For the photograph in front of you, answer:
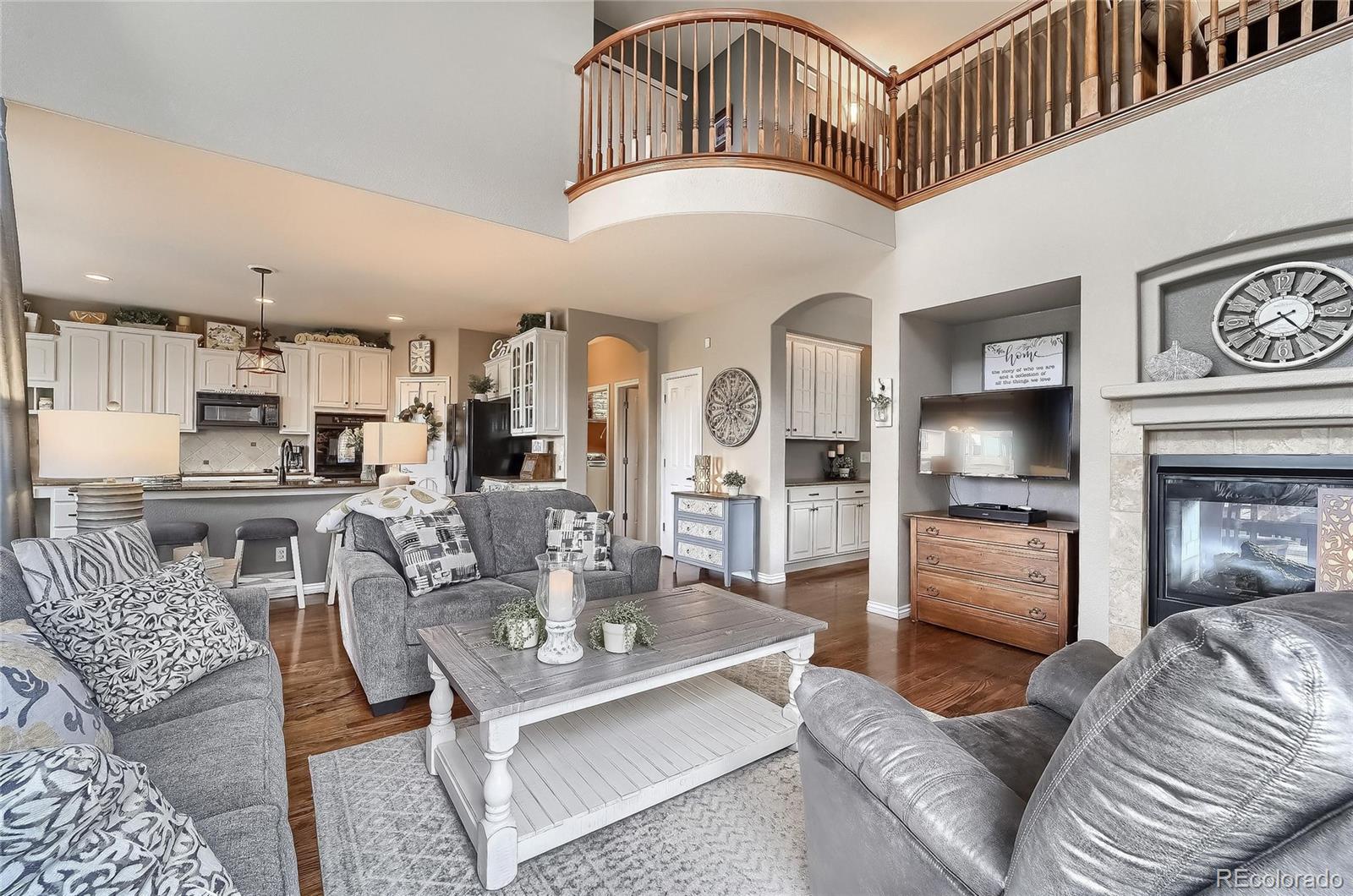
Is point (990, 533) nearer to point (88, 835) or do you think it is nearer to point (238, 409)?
point (88, 835)

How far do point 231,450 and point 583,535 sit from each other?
19.7 feet

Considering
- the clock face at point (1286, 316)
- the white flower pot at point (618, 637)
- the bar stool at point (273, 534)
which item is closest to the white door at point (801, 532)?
the clock face at point (1286, 316)

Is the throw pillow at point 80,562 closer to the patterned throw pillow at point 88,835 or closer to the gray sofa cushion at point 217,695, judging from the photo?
the gray sofa cushion at point 217,695

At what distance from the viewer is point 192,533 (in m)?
3.79

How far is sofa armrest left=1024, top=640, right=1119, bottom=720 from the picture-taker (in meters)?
1.53

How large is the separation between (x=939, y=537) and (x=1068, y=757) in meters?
3.50

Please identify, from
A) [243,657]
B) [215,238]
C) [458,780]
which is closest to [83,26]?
[215,238]

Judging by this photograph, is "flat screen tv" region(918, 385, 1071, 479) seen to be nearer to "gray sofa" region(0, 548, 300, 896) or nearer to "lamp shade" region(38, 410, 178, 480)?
"gray sofa" region(0, 548, 300, 896)

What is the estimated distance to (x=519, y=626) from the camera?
1960 millimetres

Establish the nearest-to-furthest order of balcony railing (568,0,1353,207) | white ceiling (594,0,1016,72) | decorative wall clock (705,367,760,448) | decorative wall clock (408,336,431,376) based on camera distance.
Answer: balcony railing (568,0,1353,207) → white ceiling (594,0,1016,72) → decorative wall clock (705,367,760,448) → decorative wall clock (408,336,431,376)

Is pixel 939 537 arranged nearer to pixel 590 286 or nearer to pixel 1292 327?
pixel 1292 327

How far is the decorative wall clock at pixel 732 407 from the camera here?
17.7 feet

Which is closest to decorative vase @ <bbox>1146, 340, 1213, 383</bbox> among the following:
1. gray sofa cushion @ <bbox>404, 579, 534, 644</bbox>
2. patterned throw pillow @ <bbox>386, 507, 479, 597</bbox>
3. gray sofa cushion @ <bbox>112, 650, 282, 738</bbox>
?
gray sofa cushion @ <bbox>404, 579, 534, 644</bbox>

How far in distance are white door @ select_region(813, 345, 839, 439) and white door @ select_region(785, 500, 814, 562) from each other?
0.84 m
